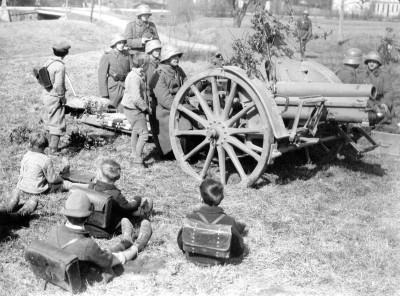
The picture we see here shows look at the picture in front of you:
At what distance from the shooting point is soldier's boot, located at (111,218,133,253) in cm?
467

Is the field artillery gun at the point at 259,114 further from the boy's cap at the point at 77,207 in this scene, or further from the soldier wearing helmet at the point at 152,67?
the boy's cap at the point at 77,207

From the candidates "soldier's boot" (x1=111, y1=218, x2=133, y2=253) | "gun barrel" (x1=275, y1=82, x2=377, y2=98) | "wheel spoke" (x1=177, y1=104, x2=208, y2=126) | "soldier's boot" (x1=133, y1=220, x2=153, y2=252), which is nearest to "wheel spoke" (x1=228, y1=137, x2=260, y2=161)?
"wheel spoke" (x1=177, y1=104, x2=208, y2=126)

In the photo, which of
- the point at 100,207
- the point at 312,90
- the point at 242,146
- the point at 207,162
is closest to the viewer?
the point at 100,207

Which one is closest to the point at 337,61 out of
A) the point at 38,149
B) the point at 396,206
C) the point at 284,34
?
the point at 284,34

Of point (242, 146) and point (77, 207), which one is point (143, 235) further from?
point (242, 146)

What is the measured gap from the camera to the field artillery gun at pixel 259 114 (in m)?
5.92

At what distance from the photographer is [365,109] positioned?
5984mm

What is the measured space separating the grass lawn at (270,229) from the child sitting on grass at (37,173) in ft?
0.49

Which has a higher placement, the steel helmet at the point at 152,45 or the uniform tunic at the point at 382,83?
the steel helmet at the point at 152,45

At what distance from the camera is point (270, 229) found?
17.7ft

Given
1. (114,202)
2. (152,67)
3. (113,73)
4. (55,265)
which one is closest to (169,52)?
(152,67)

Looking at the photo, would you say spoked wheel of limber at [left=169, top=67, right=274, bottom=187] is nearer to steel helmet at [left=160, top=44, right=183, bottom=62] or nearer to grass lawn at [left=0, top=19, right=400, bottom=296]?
grass lawn at [left=0, top=19, right=400, bottom=296]

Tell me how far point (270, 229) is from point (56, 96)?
12.3 ft

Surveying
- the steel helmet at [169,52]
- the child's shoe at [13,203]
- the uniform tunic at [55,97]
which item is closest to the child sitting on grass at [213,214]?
the child's shoe at [13,203]
